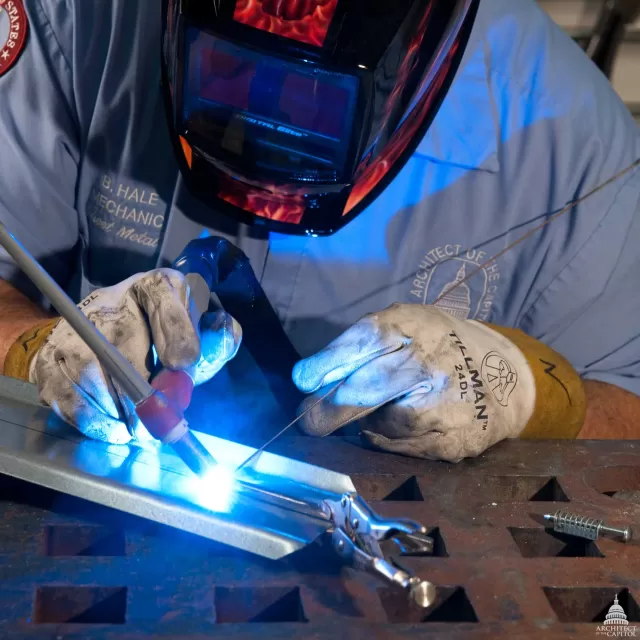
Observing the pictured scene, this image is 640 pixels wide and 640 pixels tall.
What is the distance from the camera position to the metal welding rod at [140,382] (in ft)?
2.47

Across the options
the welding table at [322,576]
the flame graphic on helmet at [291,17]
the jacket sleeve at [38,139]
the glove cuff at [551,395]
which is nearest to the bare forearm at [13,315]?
the jacket sleeve at [38,139]

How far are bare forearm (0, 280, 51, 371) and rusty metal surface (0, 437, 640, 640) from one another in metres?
0.58

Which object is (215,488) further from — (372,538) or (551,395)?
(551,395)

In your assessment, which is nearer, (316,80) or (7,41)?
(316,80)

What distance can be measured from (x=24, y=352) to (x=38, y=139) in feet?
1.51

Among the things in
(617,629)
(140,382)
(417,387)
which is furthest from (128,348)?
(617,629)

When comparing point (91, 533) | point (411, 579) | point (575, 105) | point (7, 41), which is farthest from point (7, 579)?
point (575, 105)

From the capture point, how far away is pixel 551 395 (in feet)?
4.25

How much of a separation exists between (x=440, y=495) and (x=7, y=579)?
53 cm

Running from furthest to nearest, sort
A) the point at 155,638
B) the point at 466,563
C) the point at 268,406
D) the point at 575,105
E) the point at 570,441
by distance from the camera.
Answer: the point at 575,105 < the point at 268,406 < the point at 570,441 < the point at 466,563 < the point at 155,638

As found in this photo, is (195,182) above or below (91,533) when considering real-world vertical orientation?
above

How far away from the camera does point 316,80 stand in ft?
3.54

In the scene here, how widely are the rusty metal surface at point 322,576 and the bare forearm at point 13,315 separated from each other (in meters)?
0.58

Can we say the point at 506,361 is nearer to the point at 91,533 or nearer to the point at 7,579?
the point at 91,533
